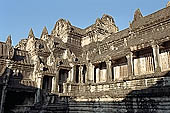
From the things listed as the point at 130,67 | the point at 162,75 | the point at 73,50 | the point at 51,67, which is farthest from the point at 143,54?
the point at 73,50

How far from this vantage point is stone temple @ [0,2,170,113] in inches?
564

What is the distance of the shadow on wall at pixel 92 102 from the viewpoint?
1234 cm

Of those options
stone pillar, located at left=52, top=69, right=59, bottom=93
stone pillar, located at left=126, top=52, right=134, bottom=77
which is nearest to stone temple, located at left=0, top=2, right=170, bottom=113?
stone pillar, located at left=126, top=52, right=134, bottom=77

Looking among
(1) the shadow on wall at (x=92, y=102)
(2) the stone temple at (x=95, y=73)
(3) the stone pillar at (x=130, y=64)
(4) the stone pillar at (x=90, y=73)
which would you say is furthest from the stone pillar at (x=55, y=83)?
(3) the stone pillar at (x=130, y=64)

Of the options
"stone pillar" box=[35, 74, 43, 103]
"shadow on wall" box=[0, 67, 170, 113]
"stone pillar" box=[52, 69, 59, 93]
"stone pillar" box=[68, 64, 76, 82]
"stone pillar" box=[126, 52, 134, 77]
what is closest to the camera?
"shadow on wall" box=[0, 67, 170, 113]

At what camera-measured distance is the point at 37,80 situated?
2698 centimetres

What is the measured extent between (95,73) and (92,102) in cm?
837

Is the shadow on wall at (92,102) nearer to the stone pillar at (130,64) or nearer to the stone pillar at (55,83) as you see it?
the stone pillar at (55,83)

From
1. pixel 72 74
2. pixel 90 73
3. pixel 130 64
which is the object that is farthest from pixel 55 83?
pixel 130 64

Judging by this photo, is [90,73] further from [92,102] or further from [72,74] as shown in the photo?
[92,102]

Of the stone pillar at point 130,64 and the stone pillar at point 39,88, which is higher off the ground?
the stone pillar at point 130,64

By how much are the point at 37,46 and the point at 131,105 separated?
895 inches

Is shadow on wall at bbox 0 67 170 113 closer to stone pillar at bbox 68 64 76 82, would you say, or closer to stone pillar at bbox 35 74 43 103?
stone pillar at bbox 35 74 43 103

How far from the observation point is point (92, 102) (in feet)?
58.6
